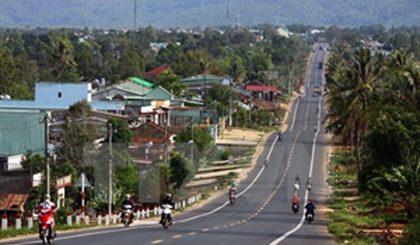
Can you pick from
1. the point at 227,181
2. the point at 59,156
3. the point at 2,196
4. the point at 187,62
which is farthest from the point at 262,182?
the point at 187,62

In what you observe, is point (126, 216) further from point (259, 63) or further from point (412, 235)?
point (259, 63)

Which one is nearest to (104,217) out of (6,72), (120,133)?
(120,133)

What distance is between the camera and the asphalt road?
25250 mm

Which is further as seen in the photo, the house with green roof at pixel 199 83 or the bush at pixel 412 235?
the house with green roof at pixel 199 83

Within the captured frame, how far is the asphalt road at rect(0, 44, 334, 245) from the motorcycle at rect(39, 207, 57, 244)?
24.3 inches

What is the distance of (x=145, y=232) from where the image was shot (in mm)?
27203

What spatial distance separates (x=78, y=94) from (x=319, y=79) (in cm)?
9110

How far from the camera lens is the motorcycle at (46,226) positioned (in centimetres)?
2266

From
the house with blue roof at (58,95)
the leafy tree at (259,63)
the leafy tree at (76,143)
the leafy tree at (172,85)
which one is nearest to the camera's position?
the leafy tree at (76,143)

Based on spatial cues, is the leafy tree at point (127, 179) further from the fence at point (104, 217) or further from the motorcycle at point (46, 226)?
the motorcycle at point (46, 226)

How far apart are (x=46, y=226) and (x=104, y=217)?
572 inches

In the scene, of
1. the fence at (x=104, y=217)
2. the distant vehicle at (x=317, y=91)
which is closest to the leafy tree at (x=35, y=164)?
the fence at (x=104, y=217)

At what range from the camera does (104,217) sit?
1470 inches

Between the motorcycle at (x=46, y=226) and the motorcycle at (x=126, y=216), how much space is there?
26.0 ft
